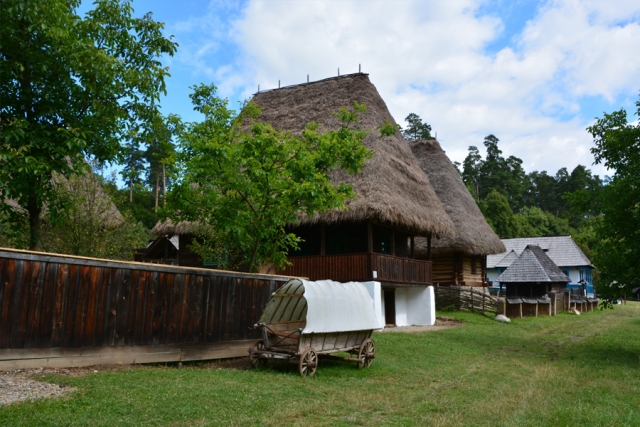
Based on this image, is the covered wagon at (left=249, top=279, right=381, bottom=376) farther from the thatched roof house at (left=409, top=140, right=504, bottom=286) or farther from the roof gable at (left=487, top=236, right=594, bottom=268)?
the roof gable at (left=487, top=236, right=594, bottom=268)

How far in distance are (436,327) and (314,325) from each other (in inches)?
470

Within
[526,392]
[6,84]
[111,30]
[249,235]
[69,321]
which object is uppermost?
[111,30]

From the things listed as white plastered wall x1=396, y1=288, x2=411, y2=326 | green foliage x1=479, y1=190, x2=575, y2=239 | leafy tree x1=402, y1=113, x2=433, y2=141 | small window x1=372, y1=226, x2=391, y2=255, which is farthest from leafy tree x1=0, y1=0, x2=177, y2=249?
leafy tree x1=402, y1=113, x2=433, y2=141

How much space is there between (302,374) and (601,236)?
30.7ft

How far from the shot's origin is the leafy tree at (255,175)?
11.4m

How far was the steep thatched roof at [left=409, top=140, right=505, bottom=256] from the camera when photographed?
28.1 m

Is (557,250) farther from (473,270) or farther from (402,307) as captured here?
(402,307)

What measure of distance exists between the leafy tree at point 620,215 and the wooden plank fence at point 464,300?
11341 mm

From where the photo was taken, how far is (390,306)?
22578 mm

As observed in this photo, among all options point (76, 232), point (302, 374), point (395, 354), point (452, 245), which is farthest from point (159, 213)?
point (452, 245)

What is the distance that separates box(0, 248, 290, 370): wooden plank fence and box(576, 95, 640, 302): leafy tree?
9.08 meters

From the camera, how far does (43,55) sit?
9.20 m

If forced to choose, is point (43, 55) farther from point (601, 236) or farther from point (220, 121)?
point (601, 236)

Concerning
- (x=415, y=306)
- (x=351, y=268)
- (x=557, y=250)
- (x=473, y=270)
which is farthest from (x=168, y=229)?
(x=557, y=250)
